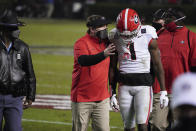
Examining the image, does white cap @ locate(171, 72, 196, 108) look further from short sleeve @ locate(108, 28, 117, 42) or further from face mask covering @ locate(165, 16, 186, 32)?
face mask covering @ locate(165, 16, 186, 32)

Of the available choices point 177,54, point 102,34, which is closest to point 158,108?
point 177,54

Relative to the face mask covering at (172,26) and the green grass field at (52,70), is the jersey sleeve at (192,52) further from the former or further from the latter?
the green grass field at (52,70)

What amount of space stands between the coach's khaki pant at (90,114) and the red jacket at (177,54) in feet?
3.32

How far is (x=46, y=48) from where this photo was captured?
2322cm

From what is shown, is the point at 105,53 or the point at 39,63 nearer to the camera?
the point at 105,53

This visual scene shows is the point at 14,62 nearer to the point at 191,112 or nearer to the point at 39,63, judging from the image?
the point at 191,112

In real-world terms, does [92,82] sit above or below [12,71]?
below

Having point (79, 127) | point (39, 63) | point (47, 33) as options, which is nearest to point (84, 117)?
point (79, 127)

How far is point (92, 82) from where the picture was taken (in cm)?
693

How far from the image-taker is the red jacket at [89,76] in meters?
6.87

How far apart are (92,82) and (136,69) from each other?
0.59 metres

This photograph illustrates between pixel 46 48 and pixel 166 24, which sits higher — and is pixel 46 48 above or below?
below

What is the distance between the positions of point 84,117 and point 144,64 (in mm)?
1019

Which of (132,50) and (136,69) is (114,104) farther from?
(132,50)
